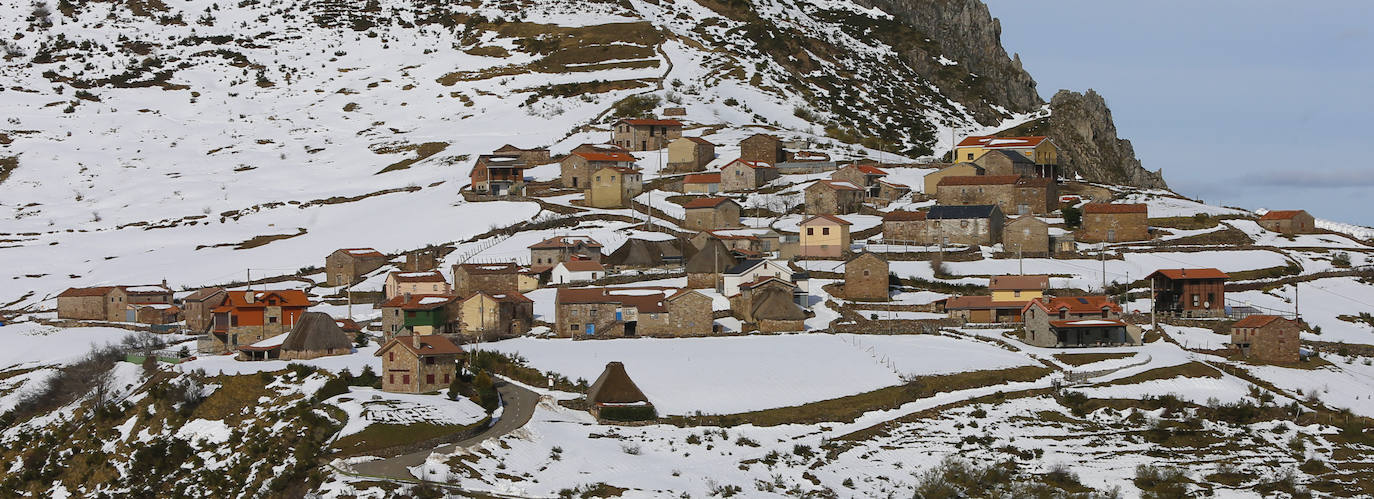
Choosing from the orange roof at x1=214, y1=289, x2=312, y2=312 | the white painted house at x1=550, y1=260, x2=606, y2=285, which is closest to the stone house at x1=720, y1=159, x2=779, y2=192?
the white painted house at x1=550, y1=260, x2=606, y2=285

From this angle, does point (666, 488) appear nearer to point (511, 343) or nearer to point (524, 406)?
point (524, 406)

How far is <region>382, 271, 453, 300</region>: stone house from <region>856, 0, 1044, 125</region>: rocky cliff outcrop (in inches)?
2955

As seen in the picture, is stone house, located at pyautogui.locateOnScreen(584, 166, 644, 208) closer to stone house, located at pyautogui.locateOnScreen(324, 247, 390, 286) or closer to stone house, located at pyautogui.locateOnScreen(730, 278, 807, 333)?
stone house, located at pyautogui.locateOnScreen(324, 247, 390, 286)

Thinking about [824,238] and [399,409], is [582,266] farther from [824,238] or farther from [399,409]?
[399,409]

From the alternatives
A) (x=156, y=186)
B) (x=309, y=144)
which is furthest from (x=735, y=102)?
(x=156, y=186)

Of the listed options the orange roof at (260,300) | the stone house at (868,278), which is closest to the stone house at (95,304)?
the orange roof at (260,300)

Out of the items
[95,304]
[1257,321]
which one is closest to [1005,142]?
[1257,321]

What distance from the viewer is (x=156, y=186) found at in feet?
354

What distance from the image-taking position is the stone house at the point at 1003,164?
3501 inches

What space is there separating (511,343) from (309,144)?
65455mm

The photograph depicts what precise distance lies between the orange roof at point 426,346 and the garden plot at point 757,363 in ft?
16.2

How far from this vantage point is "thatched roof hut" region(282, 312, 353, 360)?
55156 millimetres

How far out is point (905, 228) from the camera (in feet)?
253

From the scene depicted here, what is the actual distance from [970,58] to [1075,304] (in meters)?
91.6
